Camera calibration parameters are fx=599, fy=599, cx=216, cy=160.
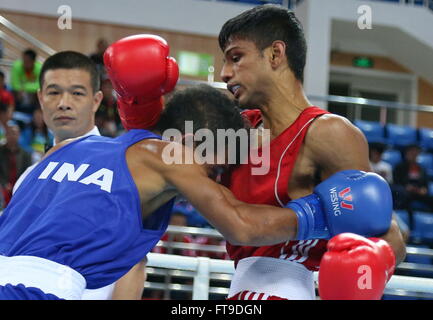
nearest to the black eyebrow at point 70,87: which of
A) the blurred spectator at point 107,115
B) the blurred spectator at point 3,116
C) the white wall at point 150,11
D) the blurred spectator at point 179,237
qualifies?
the blurred spectator at point 179,237

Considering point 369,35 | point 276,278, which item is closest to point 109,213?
point 276,278

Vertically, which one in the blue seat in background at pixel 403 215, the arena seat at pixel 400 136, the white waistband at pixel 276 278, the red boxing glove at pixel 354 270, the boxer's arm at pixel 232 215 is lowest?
the blue seat in background at pixel 403 215

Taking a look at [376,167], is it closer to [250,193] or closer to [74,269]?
[250,193]

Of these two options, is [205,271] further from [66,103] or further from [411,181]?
[411,181]

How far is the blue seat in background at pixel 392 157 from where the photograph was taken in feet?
26.5

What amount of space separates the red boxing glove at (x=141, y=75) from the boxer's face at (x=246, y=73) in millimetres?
208

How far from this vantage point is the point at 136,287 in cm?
263

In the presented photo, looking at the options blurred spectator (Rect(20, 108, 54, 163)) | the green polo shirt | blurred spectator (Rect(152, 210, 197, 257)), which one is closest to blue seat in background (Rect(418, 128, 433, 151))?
blurred spectator (Rect(152, 210, 197, 257))

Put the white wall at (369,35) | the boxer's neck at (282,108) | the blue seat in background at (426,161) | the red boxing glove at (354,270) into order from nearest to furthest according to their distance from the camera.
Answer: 1. the red boxing glove at (354,270)
2. the boxer's neck at (282,108)
3. the blue seat in background at (426,161)
4. the white wall at (369,35)

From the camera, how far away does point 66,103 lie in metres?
3.08

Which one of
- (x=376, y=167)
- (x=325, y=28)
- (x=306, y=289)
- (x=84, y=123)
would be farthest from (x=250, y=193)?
(x=325, y=28)

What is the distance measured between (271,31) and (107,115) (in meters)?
4.73

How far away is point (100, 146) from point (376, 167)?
571 cm

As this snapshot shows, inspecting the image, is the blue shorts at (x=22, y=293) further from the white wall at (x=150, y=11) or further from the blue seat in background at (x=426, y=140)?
the white wall at (x=150, y=11)
